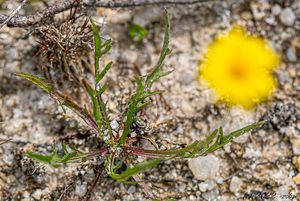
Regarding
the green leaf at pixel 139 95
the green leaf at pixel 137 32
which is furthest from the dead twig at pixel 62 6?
the green leaf at pixel 139 95

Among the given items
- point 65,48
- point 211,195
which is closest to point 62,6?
point 65,48

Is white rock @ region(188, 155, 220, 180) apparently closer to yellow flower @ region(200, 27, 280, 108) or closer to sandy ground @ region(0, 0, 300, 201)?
sandy ground @ region(0, 0, 300, 201)

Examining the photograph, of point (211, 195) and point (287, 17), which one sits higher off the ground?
point (287, 17)

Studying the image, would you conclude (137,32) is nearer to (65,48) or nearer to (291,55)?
(65,48)

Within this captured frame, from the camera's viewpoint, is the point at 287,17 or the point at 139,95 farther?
the point at 287,17

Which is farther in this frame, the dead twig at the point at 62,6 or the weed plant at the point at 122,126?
the dead twig at the point at 62,6

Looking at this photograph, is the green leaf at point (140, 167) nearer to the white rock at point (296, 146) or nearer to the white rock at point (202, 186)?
the white rock at point (202, 186)

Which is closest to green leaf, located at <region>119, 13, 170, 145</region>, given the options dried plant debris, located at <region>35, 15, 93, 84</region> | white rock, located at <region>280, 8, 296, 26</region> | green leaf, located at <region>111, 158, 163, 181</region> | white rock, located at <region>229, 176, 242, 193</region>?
green leaf, located at <region>111, 158, 163, 181</region>

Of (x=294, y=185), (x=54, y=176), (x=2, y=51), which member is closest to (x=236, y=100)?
(x=294, y=185)
